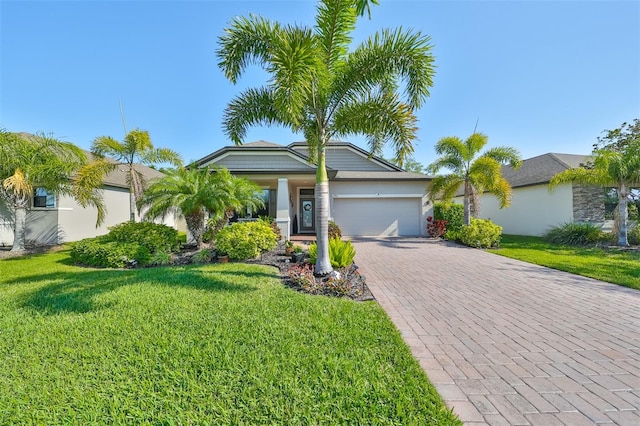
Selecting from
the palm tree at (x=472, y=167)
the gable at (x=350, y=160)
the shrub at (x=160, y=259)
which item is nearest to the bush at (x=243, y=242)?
the shrub at (x=160, y=259)

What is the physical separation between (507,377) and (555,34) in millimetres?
11810

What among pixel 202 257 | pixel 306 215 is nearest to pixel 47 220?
pixel 202 257

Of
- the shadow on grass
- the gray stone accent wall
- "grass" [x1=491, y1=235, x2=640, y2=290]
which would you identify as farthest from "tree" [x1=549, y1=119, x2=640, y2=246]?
the shadow on grass

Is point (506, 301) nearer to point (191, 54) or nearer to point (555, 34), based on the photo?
point (555, 34)

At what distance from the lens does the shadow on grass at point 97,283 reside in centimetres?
505

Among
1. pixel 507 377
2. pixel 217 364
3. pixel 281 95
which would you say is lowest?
pixel 507 377

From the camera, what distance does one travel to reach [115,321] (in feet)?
14.0

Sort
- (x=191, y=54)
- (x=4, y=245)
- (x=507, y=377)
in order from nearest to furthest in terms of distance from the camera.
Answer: (x=507, y=377)
(x=191, y=54)
(x=4, y=245)

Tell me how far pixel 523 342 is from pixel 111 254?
36.5 feet

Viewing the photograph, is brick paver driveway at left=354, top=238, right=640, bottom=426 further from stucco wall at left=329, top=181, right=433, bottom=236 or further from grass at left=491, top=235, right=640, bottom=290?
stucco wall at left=329, top=181, right=433, bottom=236

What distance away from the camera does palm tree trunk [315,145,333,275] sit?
687cm

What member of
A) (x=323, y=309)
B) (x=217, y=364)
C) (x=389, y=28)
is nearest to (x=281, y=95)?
(x=389, y=28)

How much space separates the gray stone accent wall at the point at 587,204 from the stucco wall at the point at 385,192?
8033mm

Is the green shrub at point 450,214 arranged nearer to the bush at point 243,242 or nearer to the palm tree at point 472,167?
the palm tree at point 472,167
